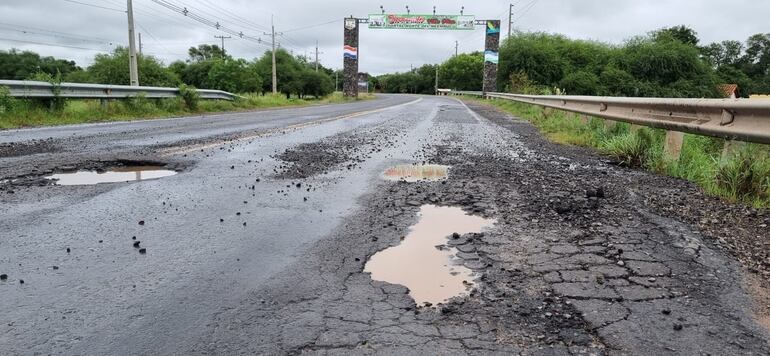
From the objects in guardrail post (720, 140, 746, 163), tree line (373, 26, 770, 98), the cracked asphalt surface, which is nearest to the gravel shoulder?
the cracked asphalt surface

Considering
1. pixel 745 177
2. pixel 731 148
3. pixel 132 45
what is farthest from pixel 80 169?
pixel 132 45

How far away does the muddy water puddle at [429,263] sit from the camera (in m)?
2.80

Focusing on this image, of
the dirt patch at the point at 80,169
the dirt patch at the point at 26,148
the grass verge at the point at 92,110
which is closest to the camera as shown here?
the dirt patch at the point at 80,169

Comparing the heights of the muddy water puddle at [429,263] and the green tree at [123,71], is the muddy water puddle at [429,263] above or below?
below

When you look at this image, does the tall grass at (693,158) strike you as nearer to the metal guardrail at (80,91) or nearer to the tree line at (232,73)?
the metal guardrail at (80,91)

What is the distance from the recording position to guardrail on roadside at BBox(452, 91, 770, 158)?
4715 millimetres

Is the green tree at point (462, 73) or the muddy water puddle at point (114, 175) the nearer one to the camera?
the muddy water puddle at point (114, 175)

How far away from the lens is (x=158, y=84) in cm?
5506

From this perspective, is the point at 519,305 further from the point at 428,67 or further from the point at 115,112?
the point at 428,67

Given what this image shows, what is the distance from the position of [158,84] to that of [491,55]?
34.7 meters

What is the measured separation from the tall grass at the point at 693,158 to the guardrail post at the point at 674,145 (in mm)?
73

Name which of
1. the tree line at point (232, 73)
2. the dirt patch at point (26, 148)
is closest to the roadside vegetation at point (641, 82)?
the dirt patch at point (26, 148)

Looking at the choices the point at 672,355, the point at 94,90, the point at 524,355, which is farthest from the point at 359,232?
the point at 94,90

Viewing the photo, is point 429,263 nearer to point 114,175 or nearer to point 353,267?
point 353,267
